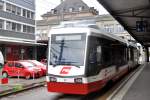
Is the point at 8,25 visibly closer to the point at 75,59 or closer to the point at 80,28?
the point at 80,28

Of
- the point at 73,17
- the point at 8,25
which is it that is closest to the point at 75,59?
the point at 8,25

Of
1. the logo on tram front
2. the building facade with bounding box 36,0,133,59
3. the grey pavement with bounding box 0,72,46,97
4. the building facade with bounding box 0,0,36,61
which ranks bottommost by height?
the grey pavement with bounding box 0,72,46,97

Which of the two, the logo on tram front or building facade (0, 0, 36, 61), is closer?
the logo on tram front

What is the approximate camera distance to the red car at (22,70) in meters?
24.5

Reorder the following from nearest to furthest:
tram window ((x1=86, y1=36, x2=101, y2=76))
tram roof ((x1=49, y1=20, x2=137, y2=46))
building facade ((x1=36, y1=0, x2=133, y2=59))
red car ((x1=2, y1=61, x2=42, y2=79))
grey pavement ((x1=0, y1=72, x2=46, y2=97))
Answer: tram window ((x1=86, y1=36, x2=101, y2=76))
tram roof ((x1=49, y1=20, x2=137, y2=46))
grey pavement ((x1=0, y1=72, x2=46, y2=97))
red car ((x1=2, y1=61, x2=42, y2=79))
building facade ((x1=36, y1=0, x2=133, y2=59))

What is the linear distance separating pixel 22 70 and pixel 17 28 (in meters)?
28.8

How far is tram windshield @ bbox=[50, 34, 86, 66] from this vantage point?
12.6m

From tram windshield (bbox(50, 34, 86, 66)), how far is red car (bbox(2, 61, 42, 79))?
460 inches

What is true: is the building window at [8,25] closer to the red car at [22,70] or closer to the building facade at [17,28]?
the building facade at [17,28]

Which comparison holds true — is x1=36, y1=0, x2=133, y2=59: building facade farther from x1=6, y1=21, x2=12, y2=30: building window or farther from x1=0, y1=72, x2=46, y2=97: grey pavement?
x1=0, y1=72, x2=46, y2=97: grey pavement

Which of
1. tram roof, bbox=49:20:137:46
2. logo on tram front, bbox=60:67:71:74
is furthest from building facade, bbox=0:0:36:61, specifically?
logo on tram front, bbox=60:67:71:74

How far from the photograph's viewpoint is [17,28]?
52.7 meters

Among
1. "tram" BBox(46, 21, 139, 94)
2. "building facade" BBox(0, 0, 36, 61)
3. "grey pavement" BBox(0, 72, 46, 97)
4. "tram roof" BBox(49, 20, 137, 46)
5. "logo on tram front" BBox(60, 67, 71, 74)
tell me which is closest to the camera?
"tram" BBox(46, 21, 139, 94)

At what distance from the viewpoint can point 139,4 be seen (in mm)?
21031
